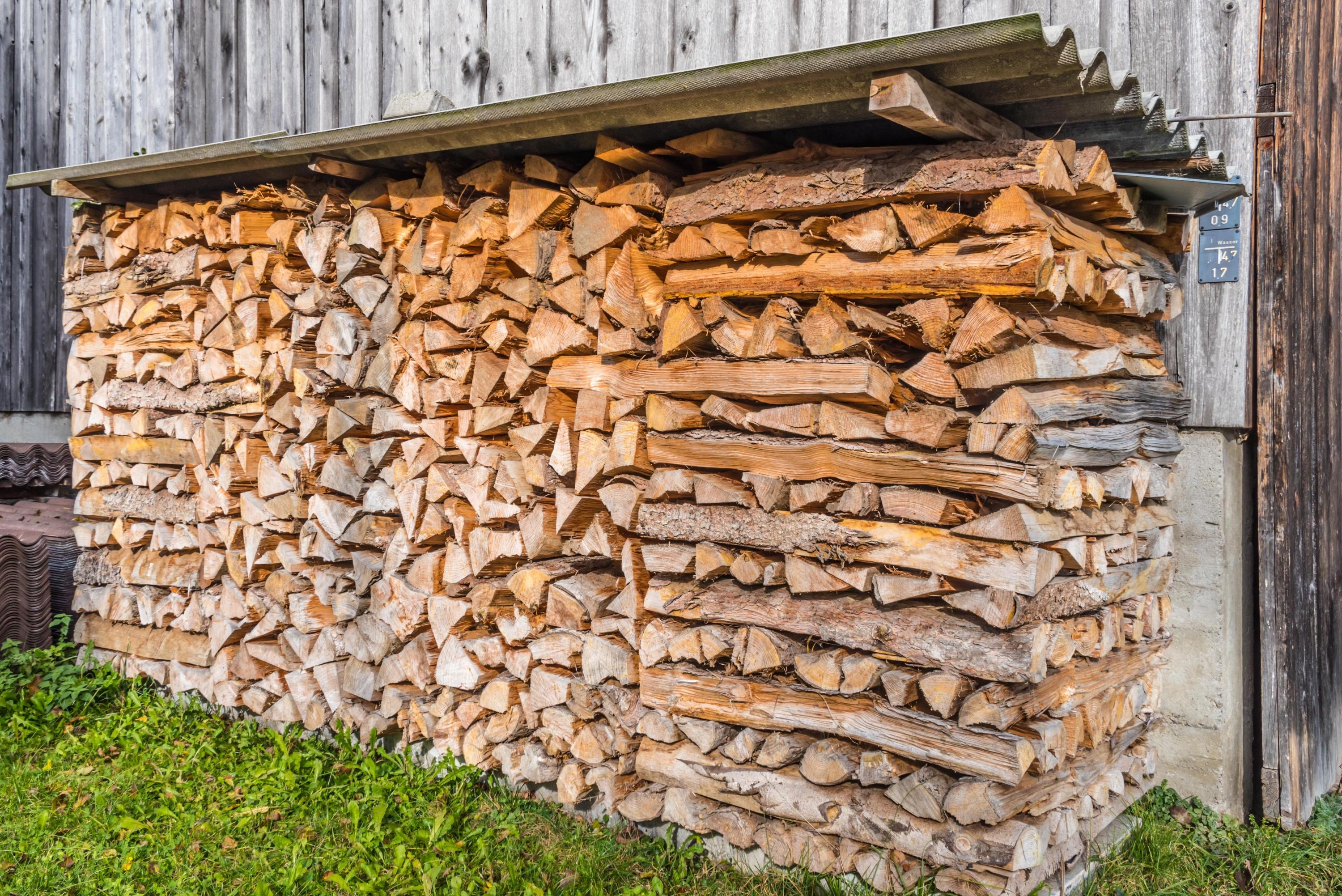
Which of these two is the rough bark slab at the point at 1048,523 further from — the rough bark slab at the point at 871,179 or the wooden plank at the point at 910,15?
the wooden plank at the point at 910,15

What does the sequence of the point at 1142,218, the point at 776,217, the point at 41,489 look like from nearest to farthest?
the point at 776,217
the point at 1142,218
the point at 41,489

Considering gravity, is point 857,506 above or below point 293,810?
above

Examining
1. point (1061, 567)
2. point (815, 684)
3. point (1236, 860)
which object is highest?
point (1061, 567)

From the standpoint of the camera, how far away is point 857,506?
2.91 meters

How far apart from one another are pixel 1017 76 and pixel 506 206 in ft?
6.42

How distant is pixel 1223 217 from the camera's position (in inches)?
142

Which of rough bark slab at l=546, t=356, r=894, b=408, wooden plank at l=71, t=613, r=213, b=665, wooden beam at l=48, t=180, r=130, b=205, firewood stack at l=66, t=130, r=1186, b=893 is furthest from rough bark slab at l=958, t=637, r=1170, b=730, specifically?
wooden beam at l=48, t=180, r=130, b=205

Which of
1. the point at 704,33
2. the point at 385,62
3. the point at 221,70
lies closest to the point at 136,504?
the point at 221,70

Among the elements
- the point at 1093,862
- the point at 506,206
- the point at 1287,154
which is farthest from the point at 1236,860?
the point at 506,206

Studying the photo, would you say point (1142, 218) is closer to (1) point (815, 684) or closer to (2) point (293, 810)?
(1) point (815, 684)

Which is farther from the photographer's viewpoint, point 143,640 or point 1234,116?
point 143,640

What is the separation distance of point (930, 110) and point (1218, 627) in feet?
7.73

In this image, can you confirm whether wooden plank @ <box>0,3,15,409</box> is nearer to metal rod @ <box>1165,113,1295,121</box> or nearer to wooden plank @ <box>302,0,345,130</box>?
wooden plank @ <box>302,0,345,130</box>

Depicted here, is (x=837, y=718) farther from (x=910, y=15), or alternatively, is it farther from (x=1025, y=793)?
(x=910, y=15)
